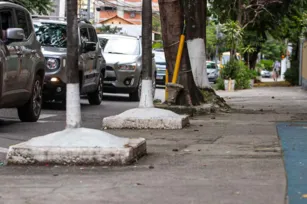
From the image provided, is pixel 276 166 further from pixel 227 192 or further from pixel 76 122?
pixel 76 122

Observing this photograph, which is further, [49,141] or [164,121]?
[164,121]

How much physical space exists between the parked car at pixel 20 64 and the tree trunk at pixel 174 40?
3224 mm

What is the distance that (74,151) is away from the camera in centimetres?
737

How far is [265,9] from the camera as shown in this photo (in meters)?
32.2

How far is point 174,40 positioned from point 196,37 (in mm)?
1097

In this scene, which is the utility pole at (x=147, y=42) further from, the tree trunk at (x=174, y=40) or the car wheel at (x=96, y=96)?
the car wheel at (x=96, y=96)

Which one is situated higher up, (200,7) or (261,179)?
(200,7)

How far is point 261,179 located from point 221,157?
1.50 meters

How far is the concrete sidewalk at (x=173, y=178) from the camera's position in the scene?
5785 millimetres

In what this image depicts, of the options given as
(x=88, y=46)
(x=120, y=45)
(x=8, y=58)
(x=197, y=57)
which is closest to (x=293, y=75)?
(x=120, y=45)

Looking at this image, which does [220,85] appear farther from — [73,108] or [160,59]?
[73,108]

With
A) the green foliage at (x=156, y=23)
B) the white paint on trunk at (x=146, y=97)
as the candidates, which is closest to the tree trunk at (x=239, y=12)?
the white paint on trunk at (x=146, y=97)

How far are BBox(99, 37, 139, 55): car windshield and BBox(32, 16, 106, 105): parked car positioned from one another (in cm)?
209

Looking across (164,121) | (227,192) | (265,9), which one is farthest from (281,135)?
(265,9)
